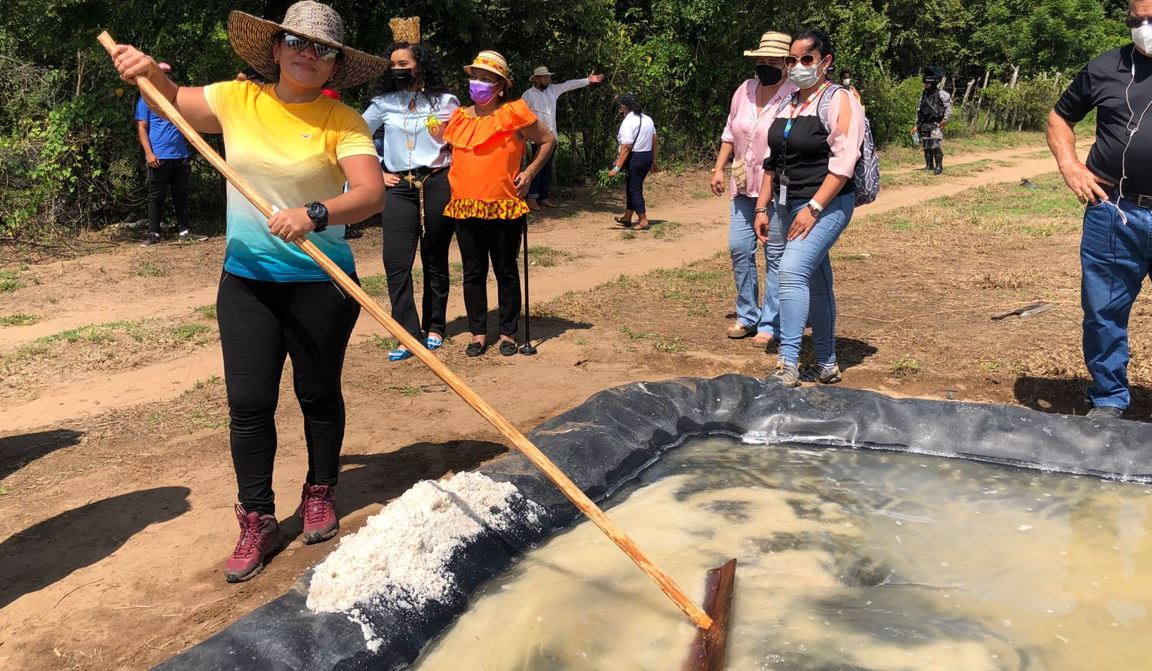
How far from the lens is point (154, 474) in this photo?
13.5 feet

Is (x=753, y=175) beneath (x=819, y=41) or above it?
beneath

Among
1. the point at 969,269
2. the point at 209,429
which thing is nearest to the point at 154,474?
the point at 209,429

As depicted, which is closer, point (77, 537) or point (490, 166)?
point (77, 537)

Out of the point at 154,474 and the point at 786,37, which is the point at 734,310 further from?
the point at 154,474

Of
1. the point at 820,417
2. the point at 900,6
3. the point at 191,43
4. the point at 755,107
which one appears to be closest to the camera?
the point at 820,417

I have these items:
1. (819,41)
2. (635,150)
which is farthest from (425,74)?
(635,150)

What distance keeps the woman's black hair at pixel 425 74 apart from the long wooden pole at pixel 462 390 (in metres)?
2.51

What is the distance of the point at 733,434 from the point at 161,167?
7.47 meters

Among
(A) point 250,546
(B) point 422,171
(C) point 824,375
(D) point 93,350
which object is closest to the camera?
(A) point 250,546

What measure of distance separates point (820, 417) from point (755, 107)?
96.1 inches

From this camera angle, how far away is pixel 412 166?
222 inches

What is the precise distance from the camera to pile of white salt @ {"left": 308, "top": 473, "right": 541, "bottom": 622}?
2.56m

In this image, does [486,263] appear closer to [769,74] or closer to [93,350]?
[769,74]

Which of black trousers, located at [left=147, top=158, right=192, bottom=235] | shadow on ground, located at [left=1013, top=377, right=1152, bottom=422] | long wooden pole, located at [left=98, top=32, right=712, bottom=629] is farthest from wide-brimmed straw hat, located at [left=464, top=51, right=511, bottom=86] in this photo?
black trousers, located at [left=147, top=158, right=192, bottom=235]
